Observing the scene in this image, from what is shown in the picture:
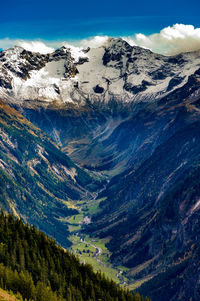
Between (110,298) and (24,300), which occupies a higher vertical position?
(110,298)

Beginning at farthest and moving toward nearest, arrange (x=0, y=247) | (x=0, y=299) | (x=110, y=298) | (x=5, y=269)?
1. (x=110, y=298)
2. (x=0, y=247)
3. (x=5, y=269)
4. (x=0, y=299)

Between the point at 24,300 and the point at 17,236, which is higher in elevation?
the point at 17,236

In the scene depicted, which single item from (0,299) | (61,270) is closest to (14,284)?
(0,299)

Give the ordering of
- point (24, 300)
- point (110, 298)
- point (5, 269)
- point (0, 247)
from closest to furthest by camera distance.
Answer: point (24, 300) < point (5, 269) < point (0, 247) < point (110, 298)

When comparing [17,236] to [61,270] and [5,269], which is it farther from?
[5,269]

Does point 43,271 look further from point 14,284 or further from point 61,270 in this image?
point 14,284

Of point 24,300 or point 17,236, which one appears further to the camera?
point 17,236

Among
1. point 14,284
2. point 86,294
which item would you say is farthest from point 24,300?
point 86,294

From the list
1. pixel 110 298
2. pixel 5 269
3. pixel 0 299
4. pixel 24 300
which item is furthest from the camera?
pixel 110 298

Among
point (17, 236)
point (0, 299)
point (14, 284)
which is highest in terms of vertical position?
point (17, 236)
